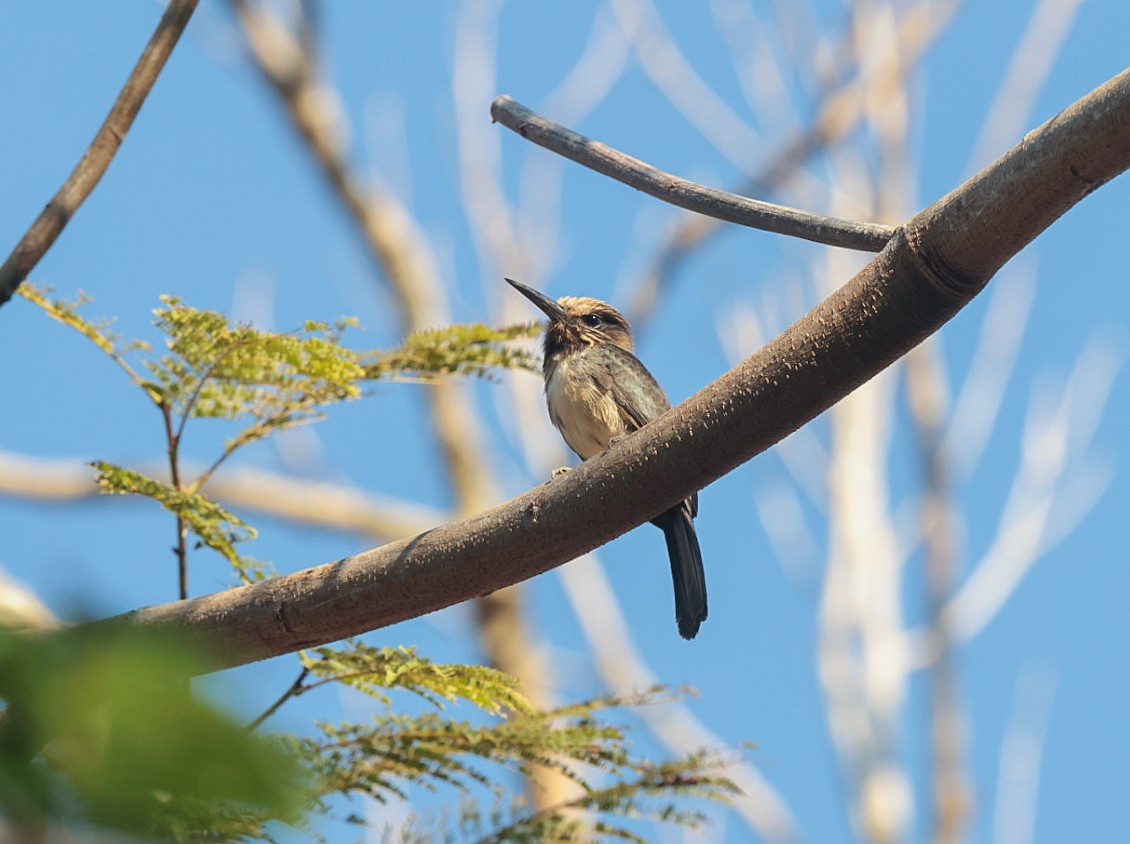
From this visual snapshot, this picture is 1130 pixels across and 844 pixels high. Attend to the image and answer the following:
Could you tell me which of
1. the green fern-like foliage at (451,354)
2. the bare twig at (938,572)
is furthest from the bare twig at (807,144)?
the green fern-like foliage at (451,354)

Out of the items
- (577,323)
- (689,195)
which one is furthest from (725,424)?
(577,323)

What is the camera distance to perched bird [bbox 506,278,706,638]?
4207 mm

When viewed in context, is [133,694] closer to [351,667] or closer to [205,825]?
[205,825]

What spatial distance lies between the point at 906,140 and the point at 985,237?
1149 centimetres

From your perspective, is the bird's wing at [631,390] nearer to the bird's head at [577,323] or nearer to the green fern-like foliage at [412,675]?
the bird's head at [577,323]

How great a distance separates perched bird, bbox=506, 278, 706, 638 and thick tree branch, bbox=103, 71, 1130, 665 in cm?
195

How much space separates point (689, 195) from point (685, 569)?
1.85 meters

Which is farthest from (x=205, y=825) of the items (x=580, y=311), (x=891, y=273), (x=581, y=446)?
(x=580, y=311)

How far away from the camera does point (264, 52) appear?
9.99 metres

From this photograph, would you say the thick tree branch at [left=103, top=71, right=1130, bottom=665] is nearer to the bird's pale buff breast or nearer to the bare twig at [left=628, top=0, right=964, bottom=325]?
the bird's pale buff breast

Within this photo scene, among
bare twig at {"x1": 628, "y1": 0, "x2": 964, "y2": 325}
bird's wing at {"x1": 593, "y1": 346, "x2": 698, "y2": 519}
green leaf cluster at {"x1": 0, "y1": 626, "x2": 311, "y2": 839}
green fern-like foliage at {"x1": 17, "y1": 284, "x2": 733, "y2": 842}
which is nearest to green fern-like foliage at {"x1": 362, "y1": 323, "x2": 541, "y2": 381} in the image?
green fern-like foliage at {"x1": 17, "y1": 284, "x2": 733, "y2": 842}

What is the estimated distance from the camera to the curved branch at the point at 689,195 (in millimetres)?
2271

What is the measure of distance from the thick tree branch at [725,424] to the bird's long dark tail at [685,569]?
1758mm

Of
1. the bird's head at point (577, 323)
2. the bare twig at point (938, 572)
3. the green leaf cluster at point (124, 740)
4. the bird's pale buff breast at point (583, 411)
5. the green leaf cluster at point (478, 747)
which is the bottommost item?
the green leaf cluster at point (124, 740)
